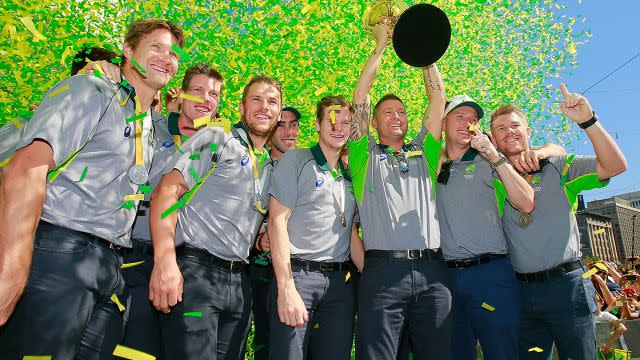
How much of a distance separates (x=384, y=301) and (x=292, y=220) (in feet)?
3.38

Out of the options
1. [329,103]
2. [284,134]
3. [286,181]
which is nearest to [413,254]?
[286,181]

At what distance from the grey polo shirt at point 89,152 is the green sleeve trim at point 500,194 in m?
3.31

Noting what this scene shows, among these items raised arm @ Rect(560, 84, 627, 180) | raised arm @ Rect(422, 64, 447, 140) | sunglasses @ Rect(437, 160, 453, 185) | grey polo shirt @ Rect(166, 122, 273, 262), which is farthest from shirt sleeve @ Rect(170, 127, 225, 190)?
raised arm @ Rect(560, 84, 627, 180)

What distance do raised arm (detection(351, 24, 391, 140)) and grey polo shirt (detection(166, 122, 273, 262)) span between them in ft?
3.83

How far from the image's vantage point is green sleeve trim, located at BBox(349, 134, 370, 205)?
13.8 ft

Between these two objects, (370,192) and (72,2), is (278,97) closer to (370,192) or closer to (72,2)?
(370,192)

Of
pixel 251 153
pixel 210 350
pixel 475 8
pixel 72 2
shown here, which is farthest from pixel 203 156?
pixel 475 8

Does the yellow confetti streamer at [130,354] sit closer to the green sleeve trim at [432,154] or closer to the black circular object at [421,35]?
the green sleeve trim at [432,154]

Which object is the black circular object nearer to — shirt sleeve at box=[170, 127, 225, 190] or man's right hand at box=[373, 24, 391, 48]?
man's right hand at box=[373, 24, 391, 48]

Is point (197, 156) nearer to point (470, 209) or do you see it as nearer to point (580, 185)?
point (470, 209)

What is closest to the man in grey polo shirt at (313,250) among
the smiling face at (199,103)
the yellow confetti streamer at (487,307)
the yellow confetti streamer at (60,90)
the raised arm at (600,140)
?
the smiling face at (199,103)

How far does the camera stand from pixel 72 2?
8.57 m

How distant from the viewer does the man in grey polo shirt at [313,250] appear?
3.50 metres

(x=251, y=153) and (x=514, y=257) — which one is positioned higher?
(x=251, y=153)
